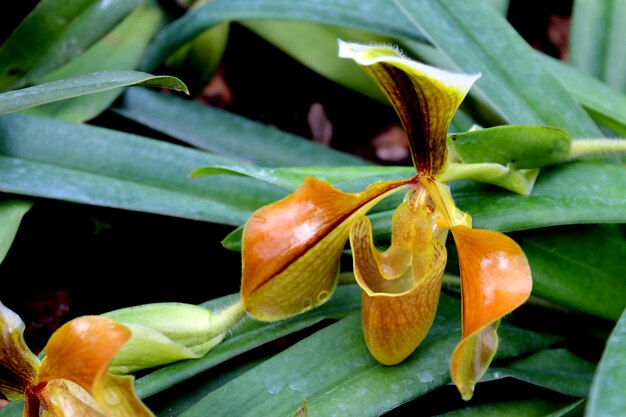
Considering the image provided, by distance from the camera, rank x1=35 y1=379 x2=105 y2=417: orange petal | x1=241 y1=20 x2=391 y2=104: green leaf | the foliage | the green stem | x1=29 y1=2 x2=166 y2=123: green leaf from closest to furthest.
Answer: x1=35 y1=379 x2=105 y2=417: orange petal
the foliage
the green stem
x1=29 y1=2 x2=166 y2=123: green leaf
x1=241 y1=20 x2=391 y2=104: green leaf

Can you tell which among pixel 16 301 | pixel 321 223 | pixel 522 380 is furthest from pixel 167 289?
pixel 522 380

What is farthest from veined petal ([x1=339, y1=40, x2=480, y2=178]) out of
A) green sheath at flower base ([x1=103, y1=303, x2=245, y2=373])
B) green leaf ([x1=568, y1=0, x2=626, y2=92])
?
green leaf ([x1=568, y1=0, x2=626, y2=92])

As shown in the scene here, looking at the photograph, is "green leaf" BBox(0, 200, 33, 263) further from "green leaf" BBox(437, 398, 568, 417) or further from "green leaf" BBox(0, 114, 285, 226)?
"green leaf" BBox(437, 398, 568, 417)

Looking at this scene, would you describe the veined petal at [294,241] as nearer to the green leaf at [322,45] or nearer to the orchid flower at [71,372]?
the orchid flower at [71,372]

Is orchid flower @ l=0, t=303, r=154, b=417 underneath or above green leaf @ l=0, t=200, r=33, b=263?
above

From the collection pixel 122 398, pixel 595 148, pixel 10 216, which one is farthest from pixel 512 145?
pixel 10 216

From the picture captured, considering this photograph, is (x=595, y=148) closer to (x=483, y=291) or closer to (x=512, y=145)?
(x=512, y=145)
